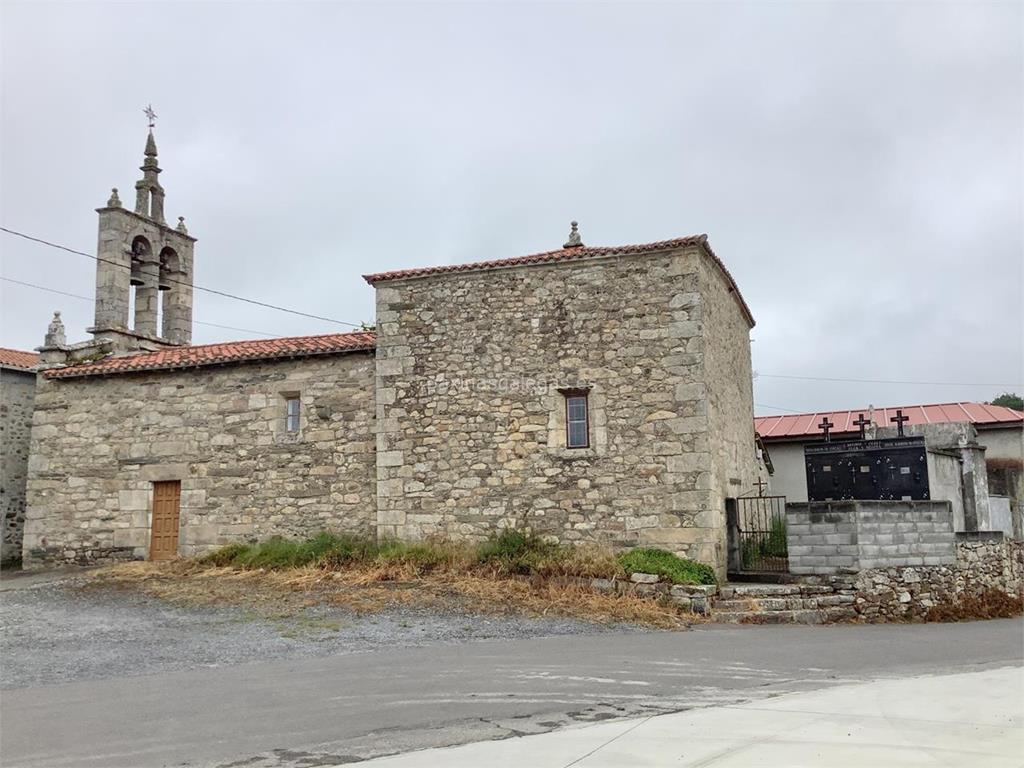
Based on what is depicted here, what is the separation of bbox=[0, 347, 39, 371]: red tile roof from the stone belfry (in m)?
2.44

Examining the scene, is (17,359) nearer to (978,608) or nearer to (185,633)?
(185,633)

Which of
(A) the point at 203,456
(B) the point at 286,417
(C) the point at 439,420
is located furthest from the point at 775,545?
(A) the point at 203,456

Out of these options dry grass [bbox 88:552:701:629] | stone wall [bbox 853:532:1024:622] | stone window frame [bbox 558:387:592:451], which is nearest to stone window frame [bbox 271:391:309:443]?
dry grass [bbox 88:552:701:629]

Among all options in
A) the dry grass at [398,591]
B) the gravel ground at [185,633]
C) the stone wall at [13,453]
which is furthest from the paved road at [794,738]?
the stone wall at [13,453]

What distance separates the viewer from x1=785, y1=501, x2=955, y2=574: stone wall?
11.5m

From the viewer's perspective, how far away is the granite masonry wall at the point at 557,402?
41.2 feet

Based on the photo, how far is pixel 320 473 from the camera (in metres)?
14.5

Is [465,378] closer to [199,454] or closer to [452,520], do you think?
[452,520]

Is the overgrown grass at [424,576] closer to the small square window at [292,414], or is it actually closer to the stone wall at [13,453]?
the small square window at [292,414]

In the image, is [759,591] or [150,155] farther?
[150,155]

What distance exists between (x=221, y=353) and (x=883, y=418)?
53.7 ft

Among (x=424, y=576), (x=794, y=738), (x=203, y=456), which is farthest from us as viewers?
(x=203, y=456)

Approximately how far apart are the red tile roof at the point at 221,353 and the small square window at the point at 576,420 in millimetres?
3686

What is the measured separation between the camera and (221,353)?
15664mm
